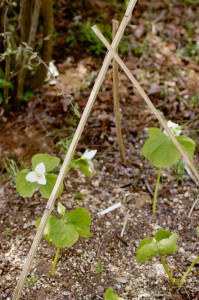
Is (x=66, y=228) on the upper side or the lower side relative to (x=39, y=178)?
lower

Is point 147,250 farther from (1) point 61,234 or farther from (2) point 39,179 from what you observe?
(2) point 39,179

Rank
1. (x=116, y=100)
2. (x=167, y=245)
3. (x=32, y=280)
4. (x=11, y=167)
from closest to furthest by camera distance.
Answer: (x=167, y=245) → (x=32, y=280) → (x=116, y=100) → (x=11, y=167)

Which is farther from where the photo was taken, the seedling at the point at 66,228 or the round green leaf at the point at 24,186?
the round green leaf at the point at 24,186

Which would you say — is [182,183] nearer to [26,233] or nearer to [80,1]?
[26,233]

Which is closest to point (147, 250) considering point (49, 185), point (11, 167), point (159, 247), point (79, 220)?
point (159, 247)

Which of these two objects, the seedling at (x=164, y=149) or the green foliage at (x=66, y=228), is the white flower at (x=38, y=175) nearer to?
the green foliage at (x=66, y=228)

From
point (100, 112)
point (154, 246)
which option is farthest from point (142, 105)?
point (154, 246)

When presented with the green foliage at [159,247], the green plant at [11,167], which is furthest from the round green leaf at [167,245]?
the green plant at [11,167]
